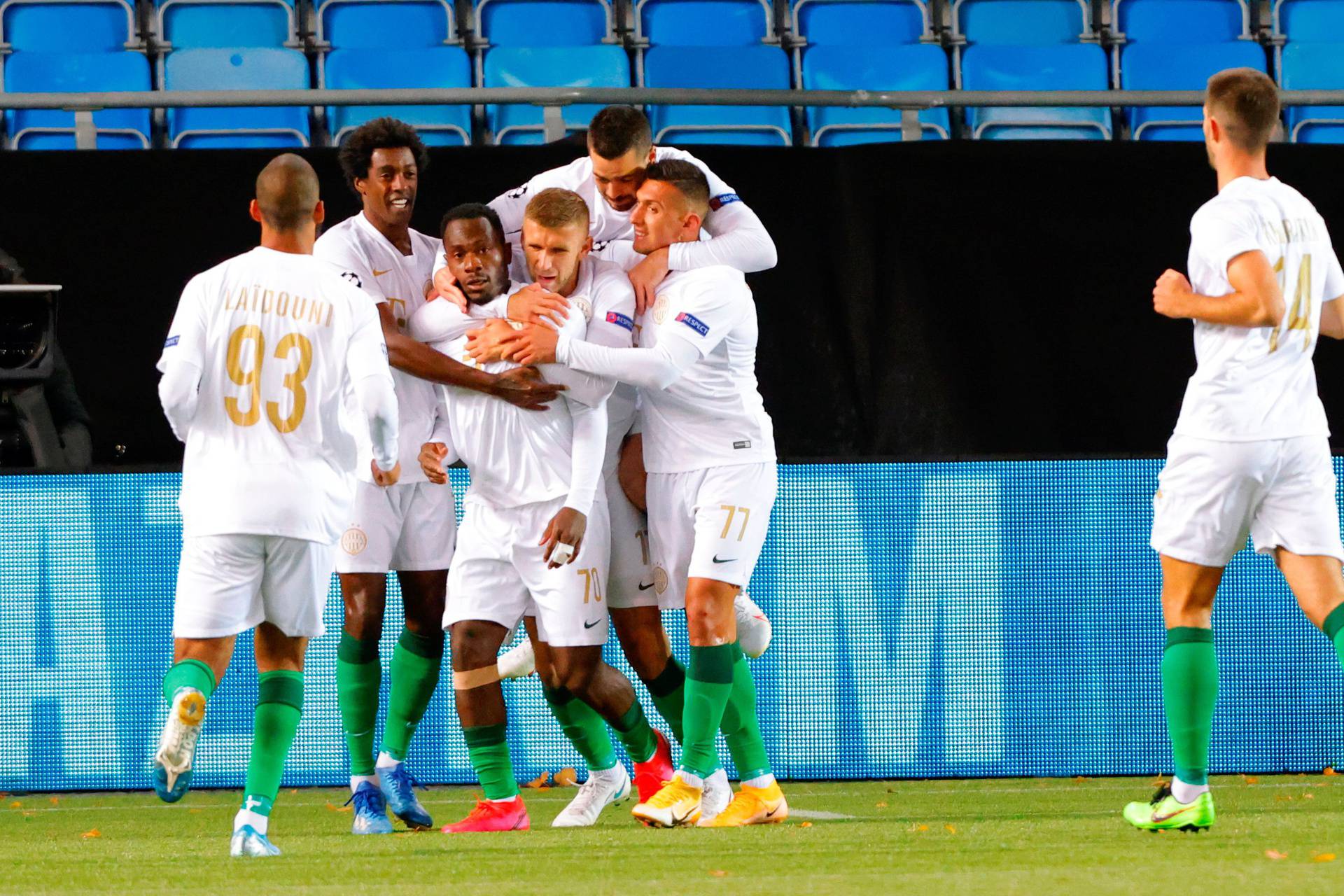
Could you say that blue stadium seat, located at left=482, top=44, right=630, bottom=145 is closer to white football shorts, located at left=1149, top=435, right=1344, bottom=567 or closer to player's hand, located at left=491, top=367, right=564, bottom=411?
player's hand, located at left=491, top=367, right=564, bottom=411

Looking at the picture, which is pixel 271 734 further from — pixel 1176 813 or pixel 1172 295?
pixel 1172 295

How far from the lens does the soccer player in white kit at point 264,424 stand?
14.9ft

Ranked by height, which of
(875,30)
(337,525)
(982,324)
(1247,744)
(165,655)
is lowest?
(1247,744)

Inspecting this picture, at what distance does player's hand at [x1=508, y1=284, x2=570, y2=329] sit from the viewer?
5.35 meters

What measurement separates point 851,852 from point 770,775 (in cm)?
115

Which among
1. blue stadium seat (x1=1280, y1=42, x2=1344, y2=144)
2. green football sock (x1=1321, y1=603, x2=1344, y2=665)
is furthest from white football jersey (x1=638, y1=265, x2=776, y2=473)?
blue stadium seat (x1=1280, y1=42, x2=1344, y2=144)

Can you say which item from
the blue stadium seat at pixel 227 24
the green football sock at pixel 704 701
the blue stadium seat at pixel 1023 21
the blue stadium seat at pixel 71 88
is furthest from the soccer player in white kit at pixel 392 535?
the blue stadium seat at pixel 1023 21

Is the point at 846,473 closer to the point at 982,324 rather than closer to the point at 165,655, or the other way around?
the point at 982,324

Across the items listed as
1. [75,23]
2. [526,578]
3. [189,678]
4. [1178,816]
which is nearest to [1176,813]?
[1178,816]

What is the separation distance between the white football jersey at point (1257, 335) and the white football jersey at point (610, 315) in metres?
1.66

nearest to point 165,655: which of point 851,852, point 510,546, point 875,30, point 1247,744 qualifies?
point 510,546

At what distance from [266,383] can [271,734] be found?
913 millimetres

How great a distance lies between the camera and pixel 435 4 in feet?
31.2

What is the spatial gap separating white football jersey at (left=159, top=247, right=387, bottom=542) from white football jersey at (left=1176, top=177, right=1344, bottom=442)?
6.92 ft
